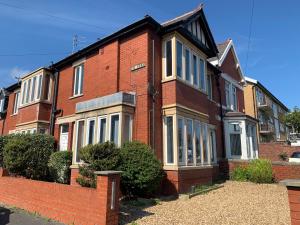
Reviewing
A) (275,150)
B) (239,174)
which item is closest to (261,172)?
(239,174)

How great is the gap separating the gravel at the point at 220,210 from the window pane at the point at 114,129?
3114 millimetres

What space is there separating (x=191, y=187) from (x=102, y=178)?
5.79 m

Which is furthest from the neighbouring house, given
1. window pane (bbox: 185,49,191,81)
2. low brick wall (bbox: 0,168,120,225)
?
low brick wall (bbox: 0,168,120,225)

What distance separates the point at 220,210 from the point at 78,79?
11.0 metres

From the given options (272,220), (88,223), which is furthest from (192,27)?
(88,223)

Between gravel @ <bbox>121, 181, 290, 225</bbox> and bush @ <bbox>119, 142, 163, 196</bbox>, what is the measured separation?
787 millimetres

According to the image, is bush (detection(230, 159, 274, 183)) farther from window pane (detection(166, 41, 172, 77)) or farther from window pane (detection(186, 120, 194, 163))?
window pane (detection(166, 41, 172, 77))

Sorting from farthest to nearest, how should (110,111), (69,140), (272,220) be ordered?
(69,140) → (110,111) → (272,220)

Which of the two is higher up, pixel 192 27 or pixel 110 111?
pixel 192 27

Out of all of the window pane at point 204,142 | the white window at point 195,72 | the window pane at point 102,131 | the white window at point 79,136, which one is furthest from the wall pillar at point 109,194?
the white window at point 195,72

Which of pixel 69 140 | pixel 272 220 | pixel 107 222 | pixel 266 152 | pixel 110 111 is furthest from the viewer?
pixel 266 152

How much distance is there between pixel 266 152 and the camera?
27.6m

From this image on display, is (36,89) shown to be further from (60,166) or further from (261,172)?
(261,172)

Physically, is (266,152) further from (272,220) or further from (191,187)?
(272,220)
